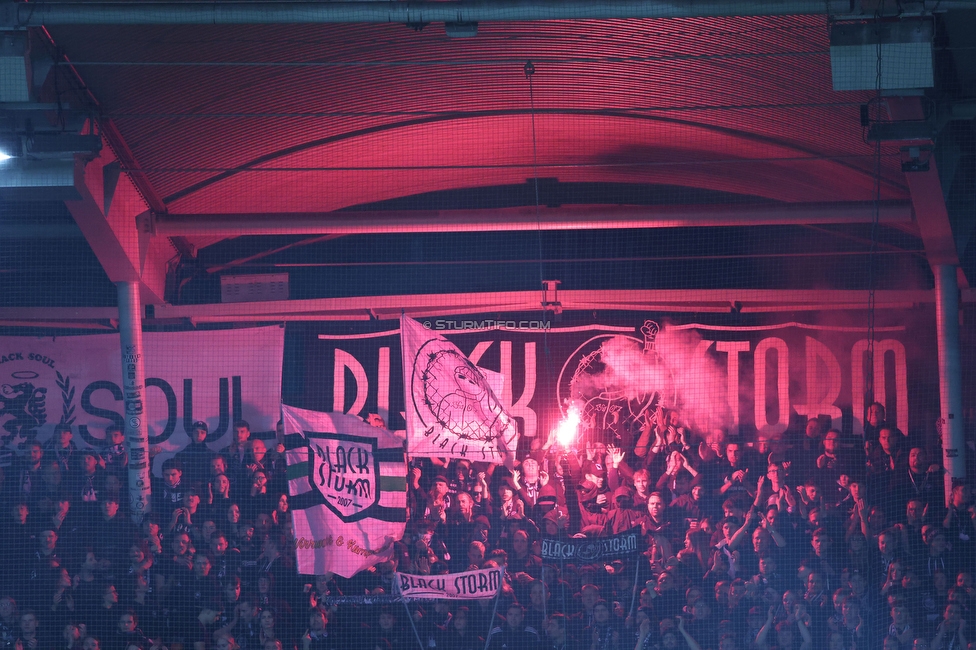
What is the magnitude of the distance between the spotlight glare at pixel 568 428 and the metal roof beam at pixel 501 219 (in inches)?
59.0

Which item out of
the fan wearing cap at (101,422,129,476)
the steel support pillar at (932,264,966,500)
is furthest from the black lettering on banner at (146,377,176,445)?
the steel support pillar at (932,264,966,500)

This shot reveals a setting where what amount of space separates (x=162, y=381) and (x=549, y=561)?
10.6 ft

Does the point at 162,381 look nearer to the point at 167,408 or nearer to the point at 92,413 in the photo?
the point at 167,408

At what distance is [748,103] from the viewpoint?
5426 mm

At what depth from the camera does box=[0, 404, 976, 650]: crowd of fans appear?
5.53 m

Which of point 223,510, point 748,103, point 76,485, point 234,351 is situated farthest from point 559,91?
point 76,485

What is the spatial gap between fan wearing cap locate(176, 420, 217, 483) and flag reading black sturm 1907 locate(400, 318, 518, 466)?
60.5 inches

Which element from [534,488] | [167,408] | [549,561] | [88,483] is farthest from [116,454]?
→ [549,561]

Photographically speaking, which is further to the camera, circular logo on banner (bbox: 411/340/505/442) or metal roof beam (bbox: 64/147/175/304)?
circular logo on banner (bbox: 411/340/505/442)

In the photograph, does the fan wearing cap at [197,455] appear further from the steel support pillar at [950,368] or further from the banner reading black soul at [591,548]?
the steel support pillar at [950,368]

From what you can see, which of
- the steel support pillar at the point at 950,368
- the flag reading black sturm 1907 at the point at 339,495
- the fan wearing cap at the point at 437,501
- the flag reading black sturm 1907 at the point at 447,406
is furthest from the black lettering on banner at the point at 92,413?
the steel support pillar at the point at 950,368

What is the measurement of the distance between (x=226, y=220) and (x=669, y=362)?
132 inches

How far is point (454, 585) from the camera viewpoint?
19.2 ft

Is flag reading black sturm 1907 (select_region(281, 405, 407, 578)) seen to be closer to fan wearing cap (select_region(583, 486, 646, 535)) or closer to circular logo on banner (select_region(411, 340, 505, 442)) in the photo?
circular logo on banner (select_region(411, 340, 505, 442))
